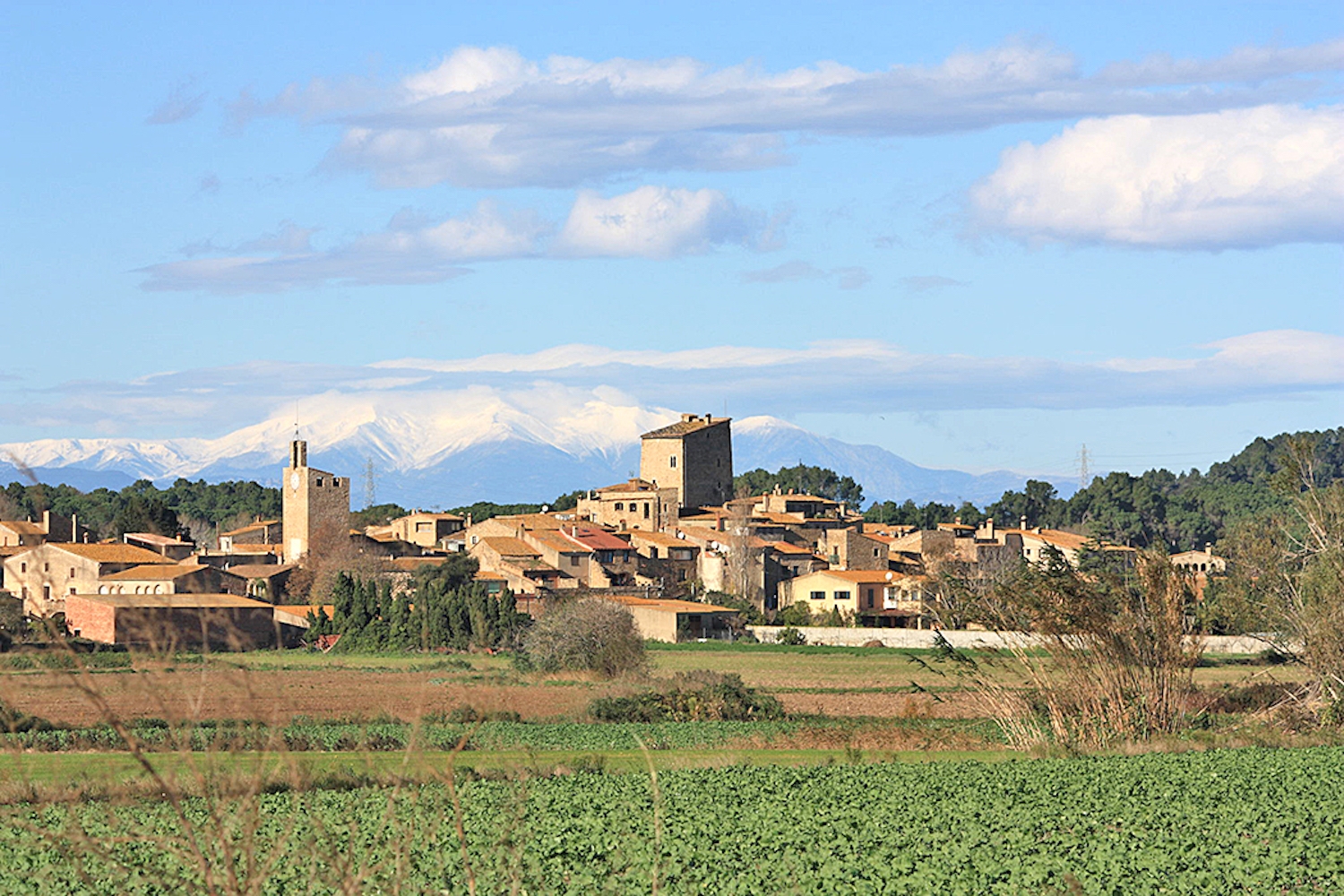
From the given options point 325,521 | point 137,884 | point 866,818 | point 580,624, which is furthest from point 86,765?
point 325,521

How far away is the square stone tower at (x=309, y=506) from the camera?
9131 cm

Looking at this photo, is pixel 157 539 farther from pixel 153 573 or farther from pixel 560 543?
pixel 560 543

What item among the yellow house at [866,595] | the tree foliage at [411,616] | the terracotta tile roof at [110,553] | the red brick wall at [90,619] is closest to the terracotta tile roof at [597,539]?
the yellow house at [866,595]

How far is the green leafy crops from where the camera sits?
13.7 meters

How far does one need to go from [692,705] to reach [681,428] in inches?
2774

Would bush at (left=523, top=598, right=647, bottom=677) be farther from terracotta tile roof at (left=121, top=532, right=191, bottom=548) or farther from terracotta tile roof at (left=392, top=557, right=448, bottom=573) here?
terracotta tile roof at (left=121, top=532, right=191, bottom=548)

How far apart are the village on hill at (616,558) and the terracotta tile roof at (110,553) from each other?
162mm

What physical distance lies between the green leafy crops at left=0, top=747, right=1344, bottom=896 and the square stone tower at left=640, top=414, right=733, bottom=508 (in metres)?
84.6

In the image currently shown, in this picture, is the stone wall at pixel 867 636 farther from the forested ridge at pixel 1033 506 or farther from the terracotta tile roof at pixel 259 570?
the forested ridge at pixel 1033 506

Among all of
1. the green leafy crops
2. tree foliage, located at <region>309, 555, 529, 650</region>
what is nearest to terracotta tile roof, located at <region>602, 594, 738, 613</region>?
tree foliage, located at <region>309, 555, 529, 650</region>

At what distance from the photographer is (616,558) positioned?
8212 centimetres

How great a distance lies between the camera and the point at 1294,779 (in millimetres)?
21797

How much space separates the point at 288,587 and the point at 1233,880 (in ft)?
238

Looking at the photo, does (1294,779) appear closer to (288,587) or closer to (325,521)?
(288,587)
